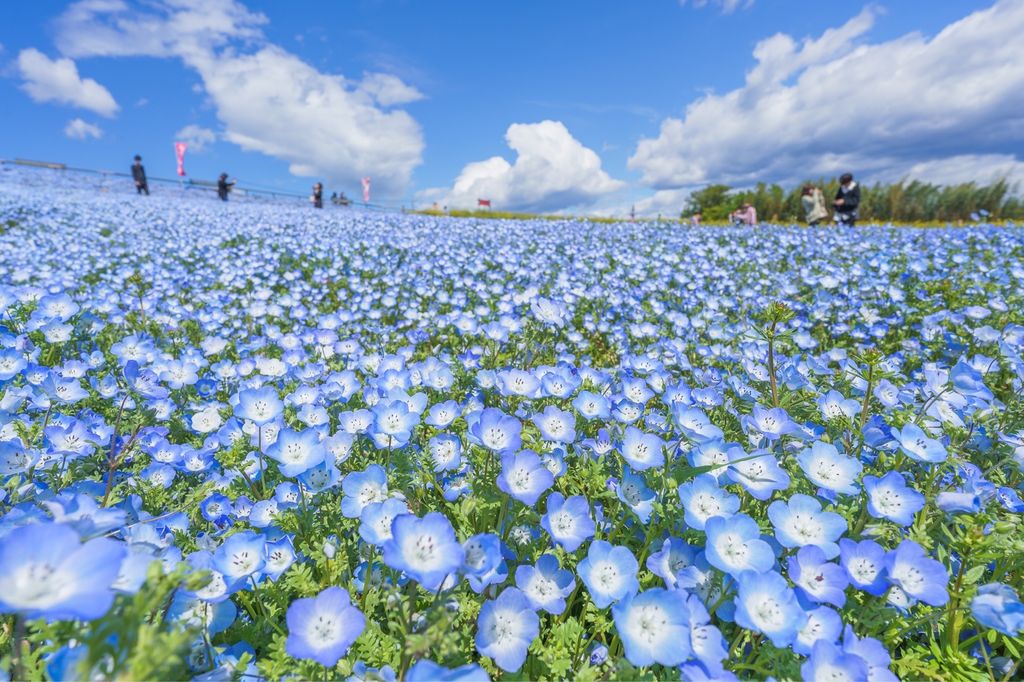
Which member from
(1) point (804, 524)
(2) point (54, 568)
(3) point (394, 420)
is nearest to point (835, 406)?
(1) point (804, 524)

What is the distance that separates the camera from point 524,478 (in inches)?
62.9

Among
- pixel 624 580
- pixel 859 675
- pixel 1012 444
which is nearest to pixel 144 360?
pixel 624 580

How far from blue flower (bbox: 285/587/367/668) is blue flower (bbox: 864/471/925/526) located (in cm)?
159

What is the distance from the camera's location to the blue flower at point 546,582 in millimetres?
1435

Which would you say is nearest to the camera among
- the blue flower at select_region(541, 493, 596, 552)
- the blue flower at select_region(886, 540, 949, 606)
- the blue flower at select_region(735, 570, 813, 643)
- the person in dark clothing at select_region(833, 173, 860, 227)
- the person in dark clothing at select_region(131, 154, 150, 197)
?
the blue flower at select_region(735, 570, 813, 643)

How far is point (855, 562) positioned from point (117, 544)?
1799 mm

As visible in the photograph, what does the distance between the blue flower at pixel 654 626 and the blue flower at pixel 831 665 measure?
266 millimetres

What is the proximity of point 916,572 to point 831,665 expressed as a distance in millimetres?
406

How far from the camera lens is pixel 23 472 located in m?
1.88

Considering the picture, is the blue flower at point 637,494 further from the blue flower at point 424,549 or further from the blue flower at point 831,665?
the blue flower at point 424,549

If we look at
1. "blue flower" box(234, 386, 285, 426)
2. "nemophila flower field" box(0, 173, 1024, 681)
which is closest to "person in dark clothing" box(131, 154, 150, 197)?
"nemophila flower field" box(0, 173, 1024, 681)

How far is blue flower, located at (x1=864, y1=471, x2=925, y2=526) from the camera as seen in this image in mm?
1559

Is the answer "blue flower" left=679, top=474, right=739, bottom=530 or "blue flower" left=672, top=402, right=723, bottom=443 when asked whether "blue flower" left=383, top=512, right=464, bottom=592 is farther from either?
"blue flower" left=672, top=402, right=723, bottom=443

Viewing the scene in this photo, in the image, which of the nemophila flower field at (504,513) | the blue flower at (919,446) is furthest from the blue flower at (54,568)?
the blue flower at (919,446)
